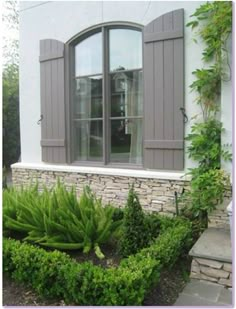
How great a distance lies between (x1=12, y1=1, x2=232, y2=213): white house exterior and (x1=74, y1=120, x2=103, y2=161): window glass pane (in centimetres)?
12

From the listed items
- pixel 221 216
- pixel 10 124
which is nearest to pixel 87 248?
pixel 221 216

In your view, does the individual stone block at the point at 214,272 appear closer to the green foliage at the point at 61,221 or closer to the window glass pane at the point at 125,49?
the green foliage at the point at 61,221

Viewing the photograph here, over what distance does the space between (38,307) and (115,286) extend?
705 mm

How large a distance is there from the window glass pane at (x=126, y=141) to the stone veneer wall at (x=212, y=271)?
1.75 meters

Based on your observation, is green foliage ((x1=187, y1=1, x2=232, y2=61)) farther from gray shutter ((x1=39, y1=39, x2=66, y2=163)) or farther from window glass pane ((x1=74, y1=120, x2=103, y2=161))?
gray shutter ((x1=39, y1=39, x2=66, y2=163))

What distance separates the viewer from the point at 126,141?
436 centimetres

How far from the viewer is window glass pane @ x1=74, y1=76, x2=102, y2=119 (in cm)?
456

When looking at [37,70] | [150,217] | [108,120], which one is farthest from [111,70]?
[150,217]

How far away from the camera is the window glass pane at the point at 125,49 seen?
420 cm

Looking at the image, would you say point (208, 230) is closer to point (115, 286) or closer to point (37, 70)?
point (115, 286)

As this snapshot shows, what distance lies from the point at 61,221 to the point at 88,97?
2128 mm

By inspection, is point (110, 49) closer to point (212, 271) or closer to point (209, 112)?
point (209, 112)

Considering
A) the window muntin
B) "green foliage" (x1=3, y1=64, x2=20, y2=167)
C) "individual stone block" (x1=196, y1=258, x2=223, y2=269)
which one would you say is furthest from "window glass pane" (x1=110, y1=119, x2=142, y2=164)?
"green foliage" (x1=3, y1=64, x2=20, y2=167)

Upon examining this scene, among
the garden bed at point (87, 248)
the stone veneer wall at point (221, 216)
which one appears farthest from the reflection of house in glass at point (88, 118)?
the stone veneer wall at point (221, 216)
